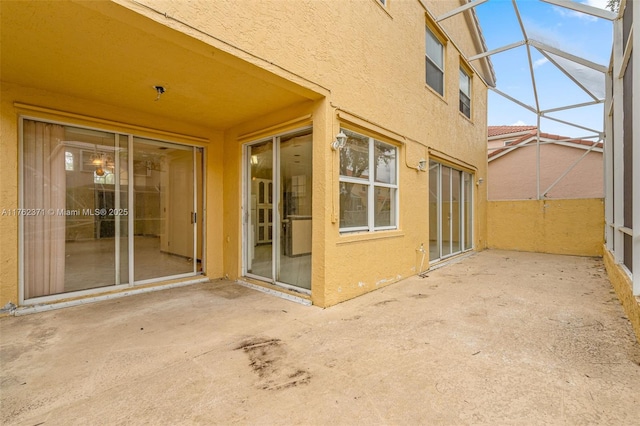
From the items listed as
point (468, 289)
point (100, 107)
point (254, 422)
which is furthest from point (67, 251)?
point (468, 289)

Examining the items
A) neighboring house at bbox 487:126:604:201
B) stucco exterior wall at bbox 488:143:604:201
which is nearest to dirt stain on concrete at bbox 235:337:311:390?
neighboring house at bbox 487:126:604:201

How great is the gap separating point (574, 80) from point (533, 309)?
7263 mm

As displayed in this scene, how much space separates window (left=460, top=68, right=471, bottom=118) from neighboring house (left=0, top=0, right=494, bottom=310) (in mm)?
2825

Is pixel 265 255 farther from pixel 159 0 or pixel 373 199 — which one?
pixel 159 0

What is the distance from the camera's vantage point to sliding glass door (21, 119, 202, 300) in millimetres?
3842

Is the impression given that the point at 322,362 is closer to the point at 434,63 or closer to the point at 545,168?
the point at 434,63

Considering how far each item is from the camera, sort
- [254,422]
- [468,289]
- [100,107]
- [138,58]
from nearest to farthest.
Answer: [254,422] < [138,58] < [100,107] < [468,289]

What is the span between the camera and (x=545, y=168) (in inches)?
507

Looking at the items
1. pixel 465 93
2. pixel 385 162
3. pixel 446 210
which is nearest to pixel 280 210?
pixel 385 162

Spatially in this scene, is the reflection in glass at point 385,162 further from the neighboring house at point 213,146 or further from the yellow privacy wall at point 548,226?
the yellow privacy wall at point 548,226

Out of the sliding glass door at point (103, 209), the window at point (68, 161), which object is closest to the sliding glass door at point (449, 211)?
the sliding glass door at point (103, 209)

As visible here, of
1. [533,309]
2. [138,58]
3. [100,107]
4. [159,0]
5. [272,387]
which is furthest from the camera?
[100,107]

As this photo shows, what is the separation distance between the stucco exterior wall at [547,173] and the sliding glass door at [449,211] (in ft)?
19.3

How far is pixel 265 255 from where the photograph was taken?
498 cm
